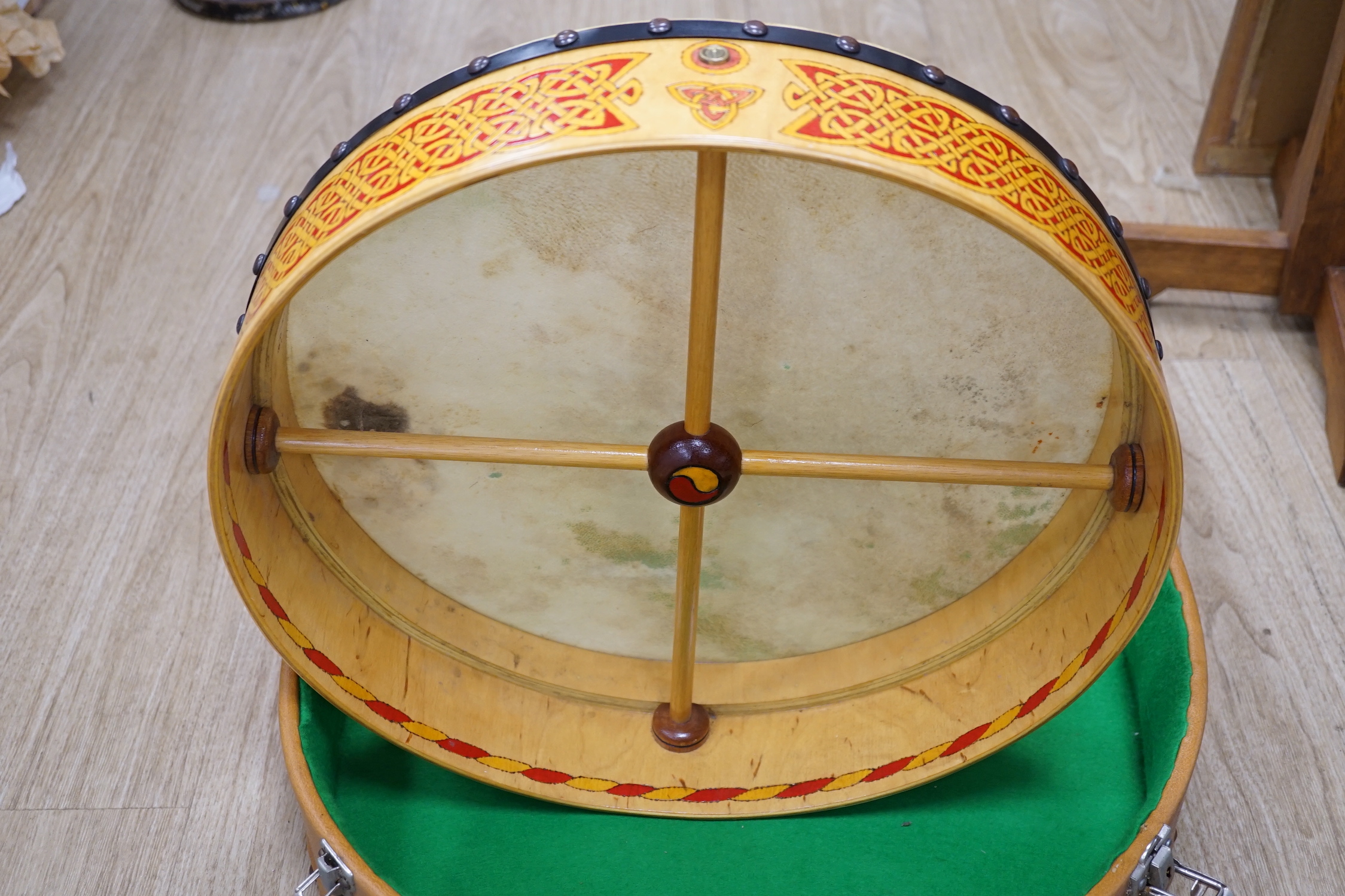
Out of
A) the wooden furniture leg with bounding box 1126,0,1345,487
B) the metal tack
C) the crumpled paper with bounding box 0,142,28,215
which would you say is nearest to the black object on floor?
the crumpled paper with bounding box 0,142,28,215

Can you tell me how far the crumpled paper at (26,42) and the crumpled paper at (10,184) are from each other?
10 centimetres

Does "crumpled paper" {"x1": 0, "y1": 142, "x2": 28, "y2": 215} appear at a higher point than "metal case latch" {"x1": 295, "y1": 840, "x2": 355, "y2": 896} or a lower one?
higher

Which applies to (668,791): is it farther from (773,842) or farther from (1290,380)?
(1290,380)

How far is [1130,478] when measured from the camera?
91cm

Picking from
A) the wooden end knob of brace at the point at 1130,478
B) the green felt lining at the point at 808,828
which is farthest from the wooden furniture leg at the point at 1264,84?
the wooden end knob of brace at the point at 1130,478

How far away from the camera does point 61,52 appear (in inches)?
78.2

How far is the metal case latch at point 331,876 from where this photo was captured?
0.98 metres

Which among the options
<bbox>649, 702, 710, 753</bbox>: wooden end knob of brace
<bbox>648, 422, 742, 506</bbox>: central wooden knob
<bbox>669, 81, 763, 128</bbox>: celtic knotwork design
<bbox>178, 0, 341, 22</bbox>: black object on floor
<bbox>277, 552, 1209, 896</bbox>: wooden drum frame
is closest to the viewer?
<bbox>669, 81, 763, 128</bbox>: celtic knotwork design

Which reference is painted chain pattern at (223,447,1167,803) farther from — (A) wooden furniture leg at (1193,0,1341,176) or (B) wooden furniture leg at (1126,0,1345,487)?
(A) wooden furniture leg at (1193,0,1341,176)

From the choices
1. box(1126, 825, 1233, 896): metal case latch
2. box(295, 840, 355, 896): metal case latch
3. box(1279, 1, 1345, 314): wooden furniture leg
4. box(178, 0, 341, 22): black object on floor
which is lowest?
box(295, 840, 355, 896): metal case latch

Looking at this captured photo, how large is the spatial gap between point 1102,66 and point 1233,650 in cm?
116

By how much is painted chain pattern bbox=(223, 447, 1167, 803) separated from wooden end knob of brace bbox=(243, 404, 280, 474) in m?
0.03

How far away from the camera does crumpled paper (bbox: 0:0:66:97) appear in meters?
1.89

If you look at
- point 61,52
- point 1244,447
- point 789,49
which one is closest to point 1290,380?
point 1244,447
